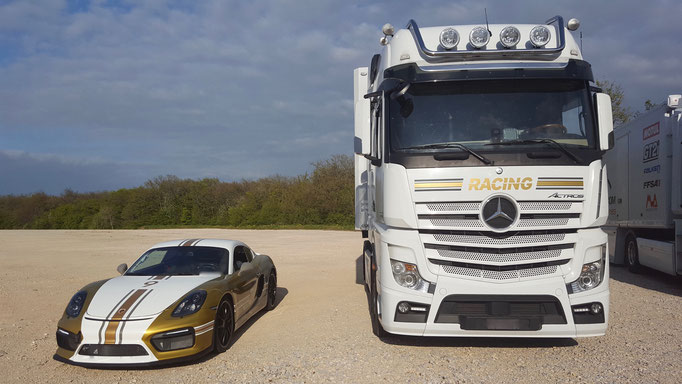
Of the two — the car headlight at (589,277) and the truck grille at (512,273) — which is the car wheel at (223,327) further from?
the car headlight at (589,277)

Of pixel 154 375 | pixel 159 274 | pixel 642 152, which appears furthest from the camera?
pixel 642 152

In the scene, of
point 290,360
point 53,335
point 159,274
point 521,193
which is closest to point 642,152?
point 521,193

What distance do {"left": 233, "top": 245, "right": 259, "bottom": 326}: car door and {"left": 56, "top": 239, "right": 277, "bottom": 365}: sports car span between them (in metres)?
0.01

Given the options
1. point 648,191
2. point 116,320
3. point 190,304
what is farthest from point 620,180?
point 116,320

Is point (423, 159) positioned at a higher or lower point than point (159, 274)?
higher

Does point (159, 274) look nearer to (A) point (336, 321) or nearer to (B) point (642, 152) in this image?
(A) point (336, 321)

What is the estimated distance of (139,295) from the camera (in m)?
5.58

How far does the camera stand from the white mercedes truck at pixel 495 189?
508cm

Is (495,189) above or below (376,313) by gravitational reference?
above

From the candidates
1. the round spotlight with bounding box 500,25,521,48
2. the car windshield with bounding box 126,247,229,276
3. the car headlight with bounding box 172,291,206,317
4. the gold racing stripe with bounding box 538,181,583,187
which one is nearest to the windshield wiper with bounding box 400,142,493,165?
the gold racing stripe with bounding box 538,181,583,187

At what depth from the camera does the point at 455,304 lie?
→ 515 centimetres

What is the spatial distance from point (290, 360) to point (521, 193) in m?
3.01

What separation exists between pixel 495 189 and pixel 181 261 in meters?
4.24

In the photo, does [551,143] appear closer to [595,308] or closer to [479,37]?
[479,37]
